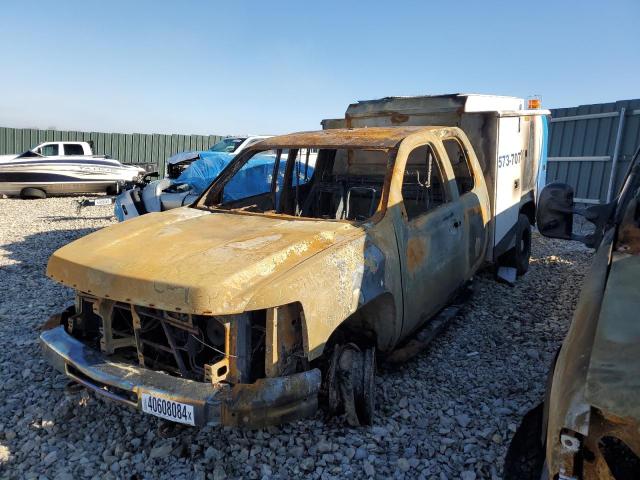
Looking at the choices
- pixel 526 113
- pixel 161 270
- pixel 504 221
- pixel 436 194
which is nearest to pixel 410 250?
pixel 436 194

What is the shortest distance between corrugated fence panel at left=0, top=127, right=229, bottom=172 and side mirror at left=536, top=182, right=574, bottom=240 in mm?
19740

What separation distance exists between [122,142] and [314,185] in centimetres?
1966

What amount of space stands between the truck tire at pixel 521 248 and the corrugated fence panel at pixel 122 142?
17416mm

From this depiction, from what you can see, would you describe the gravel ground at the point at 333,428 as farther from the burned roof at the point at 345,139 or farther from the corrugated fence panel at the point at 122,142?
the corrugated fence panel at the point at 122,142

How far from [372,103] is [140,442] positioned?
181 inches

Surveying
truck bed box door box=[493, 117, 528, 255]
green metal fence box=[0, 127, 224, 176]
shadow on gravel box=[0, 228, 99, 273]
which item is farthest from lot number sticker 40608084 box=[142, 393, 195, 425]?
green metal fence box=[0, 127, 224, 176]

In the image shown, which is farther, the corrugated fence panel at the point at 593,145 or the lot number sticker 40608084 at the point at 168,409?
the corrugated fence panel at the point at 593,145

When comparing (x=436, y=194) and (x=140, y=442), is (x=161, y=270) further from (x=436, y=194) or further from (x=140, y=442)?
(x=436, y=194)

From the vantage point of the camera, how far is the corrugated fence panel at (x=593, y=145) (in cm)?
1128

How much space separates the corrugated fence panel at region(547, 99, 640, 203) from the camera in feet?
37.0

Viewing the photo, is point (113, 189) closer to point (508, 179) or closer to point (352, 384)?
point (508, 179)

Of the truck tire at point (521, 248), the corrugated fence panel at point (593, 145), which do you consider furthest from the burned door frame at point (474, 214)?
the corrugated fence panel at point (593, 145)

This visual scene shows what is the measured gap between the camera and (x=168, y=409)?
101 inches

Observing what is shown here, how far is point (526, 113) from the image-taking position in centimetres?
625
